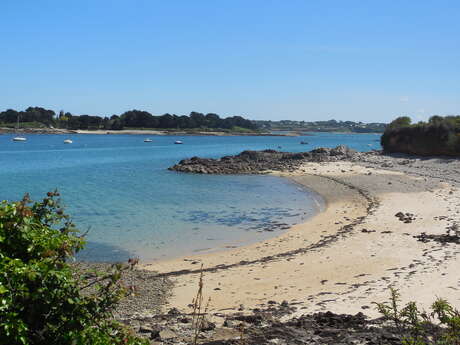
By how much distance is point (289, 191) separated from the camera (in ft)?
109

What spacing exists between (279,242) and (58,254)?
44.7ft

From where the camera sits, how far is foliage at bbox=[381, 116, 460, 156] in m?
45.9

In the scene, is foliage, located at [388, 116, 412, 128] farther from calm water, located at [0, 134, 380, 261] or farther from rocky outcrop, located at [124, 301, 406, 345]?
rocky outcrop, located at [124, 301, 406, 345]

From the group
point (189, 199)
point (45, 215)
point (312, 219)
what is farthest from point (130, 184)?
point (45, 215)

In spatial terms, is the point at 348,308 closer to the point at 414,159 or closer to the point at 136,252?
the point at 136,252

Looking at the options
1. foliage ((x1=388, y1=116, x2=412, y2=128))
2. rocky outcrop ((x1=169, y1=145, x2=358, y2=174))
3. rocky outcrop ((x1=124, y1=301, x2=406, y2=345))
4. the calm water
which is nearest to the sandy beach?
rocky outcrop ((x1=124, y1=301, x2=406, y2=345))

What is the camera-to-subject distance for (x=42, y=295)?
3.89 metres

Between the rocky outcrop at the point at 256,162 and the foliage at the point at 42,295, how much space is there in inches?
1672

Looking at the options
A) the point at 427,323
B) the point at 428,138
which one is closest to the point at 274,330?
the point at 427,323

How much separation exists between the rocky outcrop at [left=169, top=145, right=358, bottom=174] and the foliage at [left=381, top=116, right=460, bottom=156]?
5.17 m

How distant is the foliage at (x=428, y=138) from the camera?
45.9 metres

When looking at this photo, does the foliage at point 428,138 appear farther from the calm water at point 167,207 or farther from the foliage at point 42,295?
the foliage at point 42,295

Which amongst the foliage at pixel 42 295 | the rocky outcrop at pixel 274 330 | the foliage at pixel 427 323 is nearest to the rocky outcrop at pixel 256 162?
the rocky outcrop at pixel 274 330

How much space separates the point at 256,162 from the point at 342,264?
136 feet
